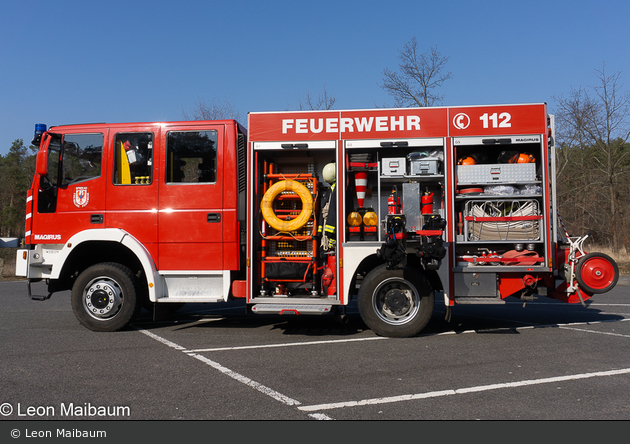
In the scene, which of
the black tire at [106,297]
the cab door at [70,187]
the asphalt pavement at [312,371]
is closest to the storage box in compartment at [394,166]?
the asphalt pavement at [312,371]

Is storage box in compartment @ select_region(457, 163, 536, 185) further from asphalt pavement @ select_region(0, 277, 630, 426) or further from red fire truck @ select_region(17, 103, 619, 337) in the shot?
asphalt pavement @ select_region(0, 277, 630, 426)

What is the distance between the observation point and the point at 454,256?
6461 mm

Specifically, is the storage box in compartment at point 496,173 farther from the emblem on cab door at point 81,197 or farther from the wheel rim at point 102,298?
the emblem on cab door at point 81,197

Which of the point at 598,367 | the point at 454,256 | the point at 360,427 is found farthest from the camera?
the point at 454,256

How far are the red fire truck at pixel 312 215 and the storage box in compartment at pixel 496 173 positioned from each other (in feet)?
0.06

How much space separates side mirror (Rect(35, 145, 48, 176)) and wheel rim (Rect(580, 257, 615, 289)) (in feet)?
25.7

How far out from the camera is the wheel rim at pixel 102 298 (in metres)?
6.74

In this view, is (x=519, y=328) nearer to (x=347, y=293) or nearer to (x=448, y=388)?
(x=347, y=293)

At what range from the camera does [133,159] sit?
689 centimetres

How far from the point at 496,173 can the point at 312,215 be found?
8.70 ft

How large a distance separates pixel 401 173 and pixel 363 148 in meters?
0.66

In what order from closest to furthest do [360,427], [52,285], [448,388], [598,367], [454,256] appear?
1. [360,427]
2. [448,388]
3. [598,367]
4. [454,256]
5. [52,285]

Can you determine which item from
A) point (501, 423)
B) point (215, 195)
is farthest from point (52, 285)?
point (501, 423)

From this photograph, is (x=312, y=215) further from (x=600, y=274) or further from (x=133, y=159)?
(x=600, y=274)
